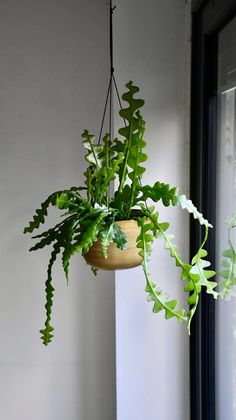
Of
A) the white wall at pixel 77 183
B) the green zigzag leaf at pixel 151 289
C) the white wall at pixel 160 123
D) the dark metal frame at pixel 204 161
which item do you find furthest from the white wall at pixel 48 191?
the green zigzag leaf at pixel 151 289

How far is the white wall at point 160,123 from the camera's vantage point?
148 centimetres

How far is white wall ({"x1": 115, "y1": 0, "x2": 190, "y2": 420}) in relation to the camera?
58.4 inches

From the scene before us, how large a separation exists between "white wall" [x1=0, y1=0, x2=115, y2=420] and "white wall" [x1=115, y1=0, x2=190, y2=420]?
0.92 feet

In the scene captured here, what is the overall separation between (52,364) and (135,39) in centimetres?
150

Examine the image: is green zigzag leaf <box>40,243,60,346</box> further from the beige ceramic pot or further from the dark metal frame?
the dark metal frame

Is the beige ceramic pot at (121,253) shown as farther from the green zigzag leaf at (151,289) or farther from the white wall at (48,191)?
the white wall at (48,191)

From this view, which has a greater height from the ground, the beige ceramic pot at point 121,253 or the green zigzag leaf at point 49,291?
the beige ceramic pot at point 121,253

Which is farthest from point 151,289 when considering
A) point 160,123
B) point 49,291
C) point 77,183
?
point 77,183

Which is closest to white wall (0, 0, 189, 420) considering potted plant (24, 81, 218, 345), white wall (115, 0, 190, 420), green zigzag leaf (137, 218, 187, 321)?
white wall (115, 0, 190, 420)

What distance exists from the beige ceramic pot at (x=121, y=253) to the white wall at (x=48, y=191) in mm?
833

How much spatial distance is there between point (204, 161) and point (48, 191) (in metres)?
0.76

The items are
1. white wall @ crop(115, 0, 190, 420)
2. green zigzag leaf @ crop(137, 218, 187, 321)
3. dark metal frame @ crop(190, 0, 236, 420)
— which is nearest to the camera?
green zigzag leaf @ crop(137, 218, 187, 321)

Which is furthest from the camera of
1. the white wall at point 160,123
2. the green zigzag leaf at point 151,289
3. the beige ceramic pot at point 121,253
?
the white wall at point 160,123

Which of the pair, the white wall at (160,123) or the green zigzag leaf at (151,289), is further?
the white wall at (160,123)
